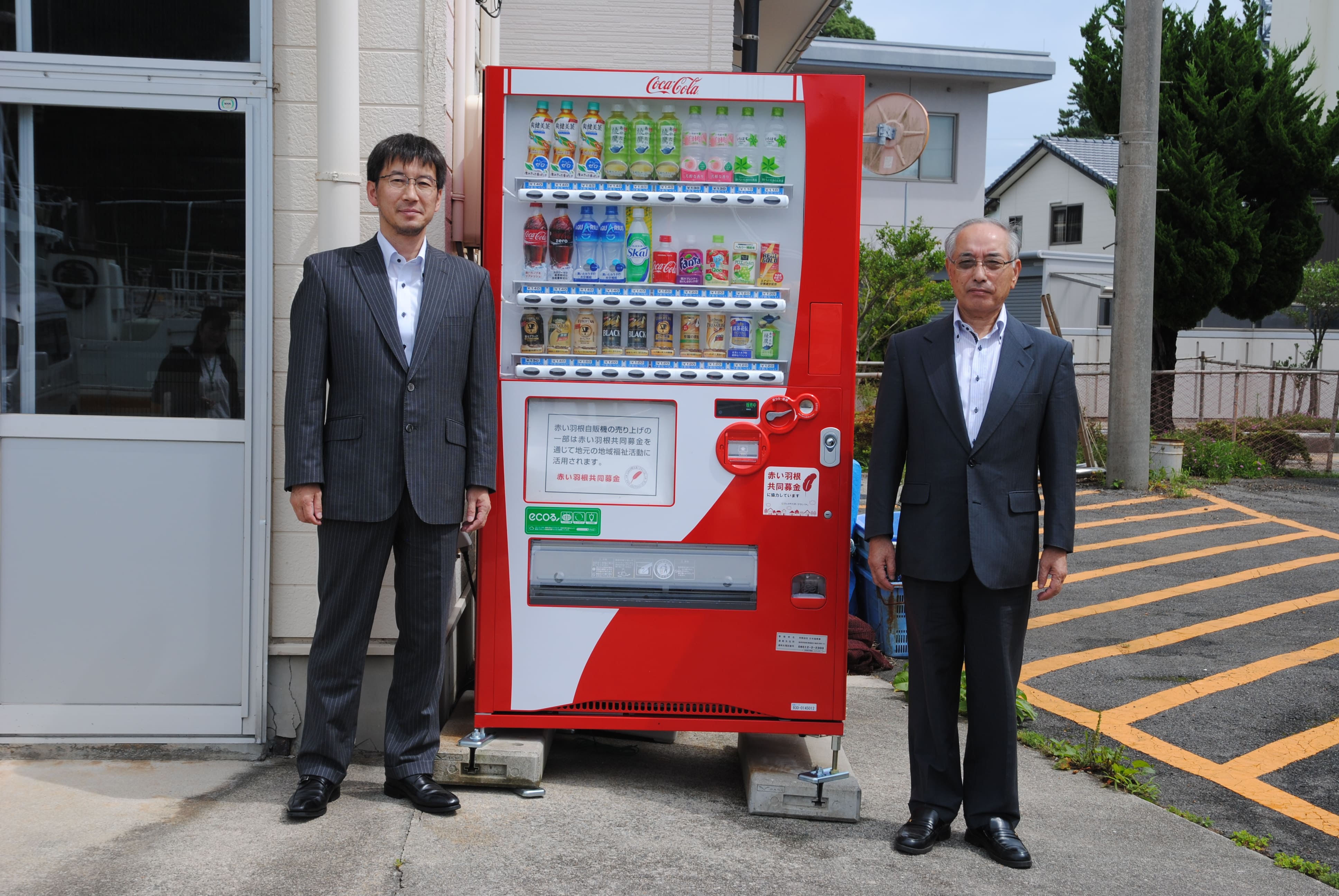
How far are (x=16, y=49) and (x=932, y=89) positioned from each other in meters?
20.9

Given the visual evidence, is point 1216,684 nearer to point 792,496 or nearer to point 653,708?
point 792,496

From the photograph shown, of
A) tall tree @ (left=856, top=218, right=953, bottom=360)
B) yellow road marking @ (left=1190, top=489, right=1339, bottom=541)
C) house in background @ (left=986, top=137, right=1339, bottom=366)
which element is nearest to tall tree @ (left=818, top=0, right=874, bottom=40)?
house in background @ (left=986, top=137, right=1339, bottom=366)

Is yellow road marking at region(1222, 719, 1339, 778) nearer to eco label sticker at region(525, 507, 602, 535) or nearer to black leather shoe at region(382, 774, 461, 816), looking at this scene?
eco label sticker at region(525, 507, 602, 535)

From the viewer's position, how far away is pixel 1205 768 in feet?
14.0

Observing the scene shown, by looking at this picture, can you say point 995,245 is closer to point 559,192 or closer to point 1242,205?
point 559,192

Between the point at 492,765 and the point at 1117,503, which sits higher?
the point at 1117,503

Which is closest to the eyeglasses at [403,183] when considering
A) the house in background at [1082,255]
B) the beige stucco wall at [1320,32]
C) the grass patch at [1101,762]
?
the grass patch at [1101,762]

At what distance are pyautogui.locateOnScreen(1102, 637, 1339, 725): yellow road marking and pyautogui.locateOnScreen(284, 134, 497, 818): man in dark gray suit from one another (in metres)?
3.16

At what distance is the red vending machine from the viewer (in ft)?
12.0

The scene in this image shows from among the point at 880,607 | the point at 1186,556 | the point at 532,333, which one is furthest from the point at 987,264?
the point at 1186,556

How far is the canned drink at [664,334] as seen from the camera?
3.73 metres

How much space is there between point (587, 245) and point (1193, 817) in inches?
115

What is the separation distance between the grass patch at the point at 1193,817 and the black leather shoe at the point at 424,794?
251 centimetres

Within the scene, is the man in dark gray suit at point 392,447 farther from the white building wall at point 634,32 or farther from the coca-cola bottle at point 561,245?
the white building wall at point 634,32
